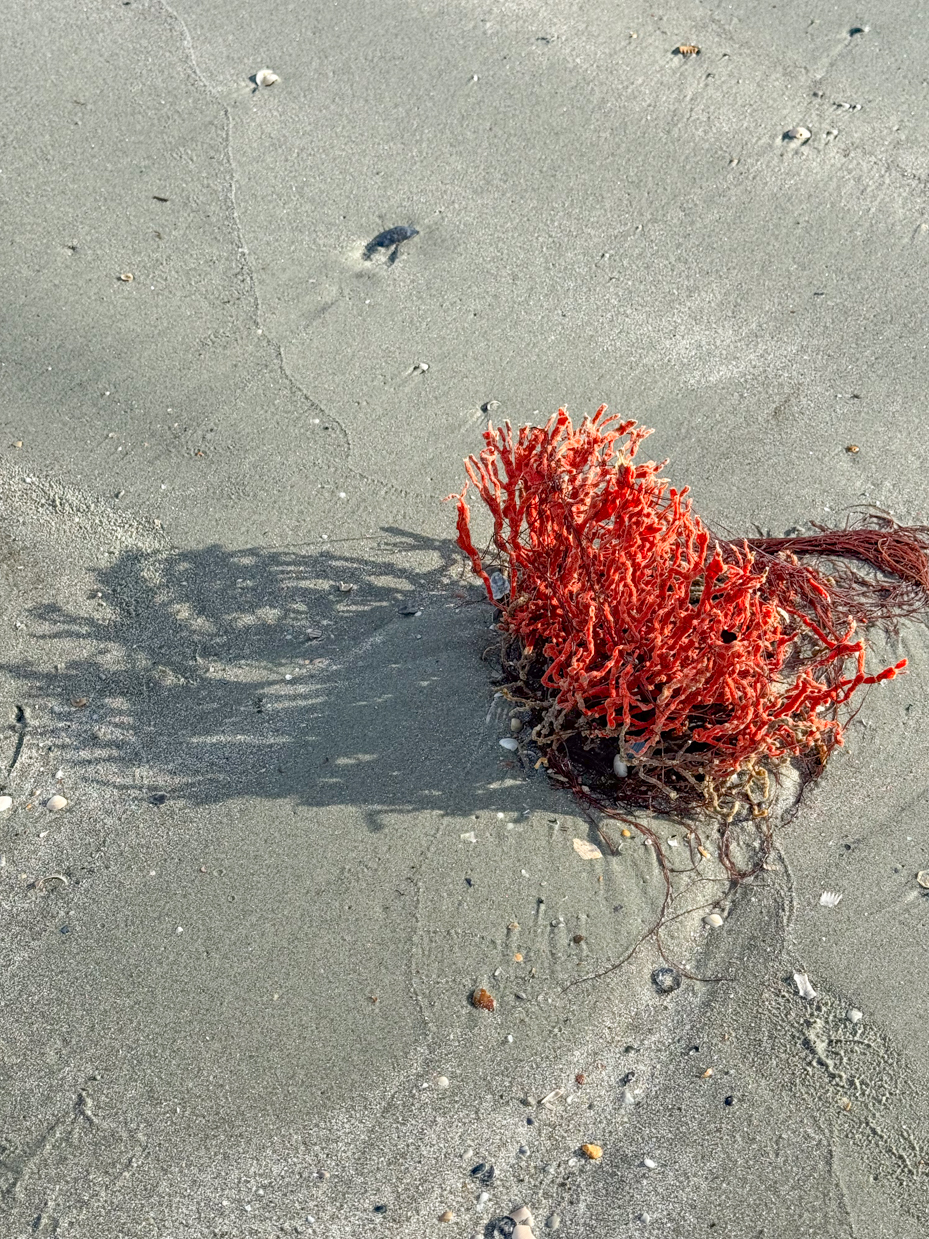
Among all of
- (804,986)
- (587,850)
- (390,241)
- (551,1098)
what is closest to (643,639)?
(587,850)

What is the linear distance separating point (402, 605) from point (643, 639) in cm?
98

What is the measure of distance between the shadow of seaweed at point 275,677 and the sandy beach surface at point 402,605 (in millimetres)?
15

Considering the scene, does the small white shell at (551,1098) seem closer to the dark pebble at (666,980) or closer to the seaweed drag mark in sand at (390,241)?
the dark pebble at (666,980)

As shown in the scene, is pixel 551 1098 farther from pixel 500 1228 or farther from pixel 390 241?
pixel 390 241

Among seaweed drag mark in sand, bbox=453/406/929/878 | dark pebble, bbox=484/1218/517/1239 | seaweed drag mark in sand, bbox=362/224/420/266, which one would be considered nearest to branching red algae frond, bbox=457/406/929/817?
seaweed drag mark in sand, bbox=453/406/929/878

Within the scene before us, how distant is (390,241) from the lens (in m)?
4.57

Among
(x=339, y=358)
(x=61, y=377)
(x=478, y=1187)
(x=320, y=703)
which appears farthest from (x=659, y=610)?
(x=61, y=377)

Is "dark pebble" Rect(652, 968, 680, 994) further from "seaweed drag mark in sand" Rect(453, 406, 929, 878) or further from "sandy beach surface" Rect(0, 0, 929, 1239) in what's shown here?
"seaweed drag mark in sand" Rect(453, 406, 929, 878)

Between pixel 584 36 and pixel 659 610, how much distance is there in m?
3.78

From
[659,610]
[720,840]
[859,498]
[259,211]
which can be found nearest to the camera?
[659,610]

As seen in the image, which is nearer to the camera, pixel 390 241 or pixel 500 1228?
pixel 500 1228

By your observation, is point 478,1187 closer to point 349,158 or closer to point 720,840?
point 720,840

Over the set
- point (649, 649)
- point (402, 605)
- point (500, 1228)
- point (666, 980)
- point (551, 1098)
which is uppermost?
point (649, 649)

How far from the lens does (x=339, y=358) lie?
418cm
